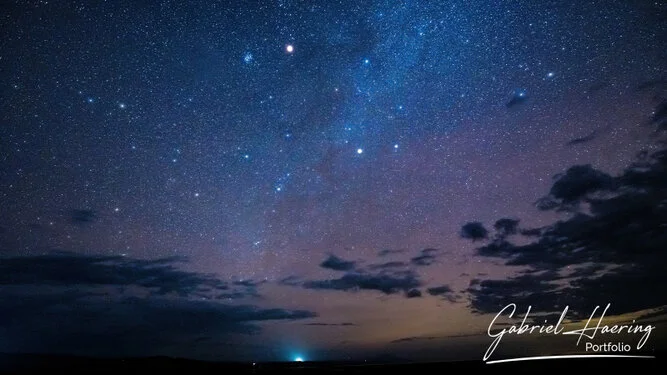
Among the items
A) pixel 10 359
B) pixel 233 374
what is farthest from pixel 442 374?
pixel 10 359

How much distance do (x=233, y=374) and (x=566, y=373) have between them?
57.9 ft

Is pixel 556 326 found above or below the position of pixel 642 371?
above

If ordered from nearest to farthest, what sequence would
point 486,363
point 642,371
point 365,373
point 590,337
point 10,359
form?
point 642,371, point 590,337, point 365,373, point 486,363, point 10,359

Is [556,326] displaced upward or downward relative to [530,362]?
upward

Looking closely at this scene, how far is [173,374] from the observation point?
24.3 metres

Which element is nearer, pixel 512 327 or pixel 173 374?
pixel 512 327

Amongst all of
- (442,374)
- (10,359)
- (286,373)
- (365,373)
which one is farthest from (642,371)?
(10,359)

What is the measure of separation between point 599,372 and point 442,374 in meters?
6.21


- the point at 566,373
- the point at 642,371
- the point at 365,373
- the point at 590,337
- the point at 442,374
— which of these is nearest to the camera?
the point at 642,371

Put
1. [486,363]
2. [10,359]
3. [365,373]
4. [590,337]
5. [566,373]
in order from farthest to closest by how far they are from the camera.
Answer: [10,359] < [486,363] < [365,373] < [590,337] < [566,373]

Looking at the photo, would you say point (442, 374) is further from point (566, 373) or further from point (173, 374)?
point (173, 374)

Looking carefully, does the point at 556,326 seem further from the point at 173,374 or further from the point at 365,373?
the point at 173,374

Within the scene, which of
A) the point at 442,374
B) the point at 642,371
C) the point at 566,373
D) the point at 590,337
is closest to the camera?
the point at 642,371

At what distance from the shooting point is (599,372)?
16250 mm
